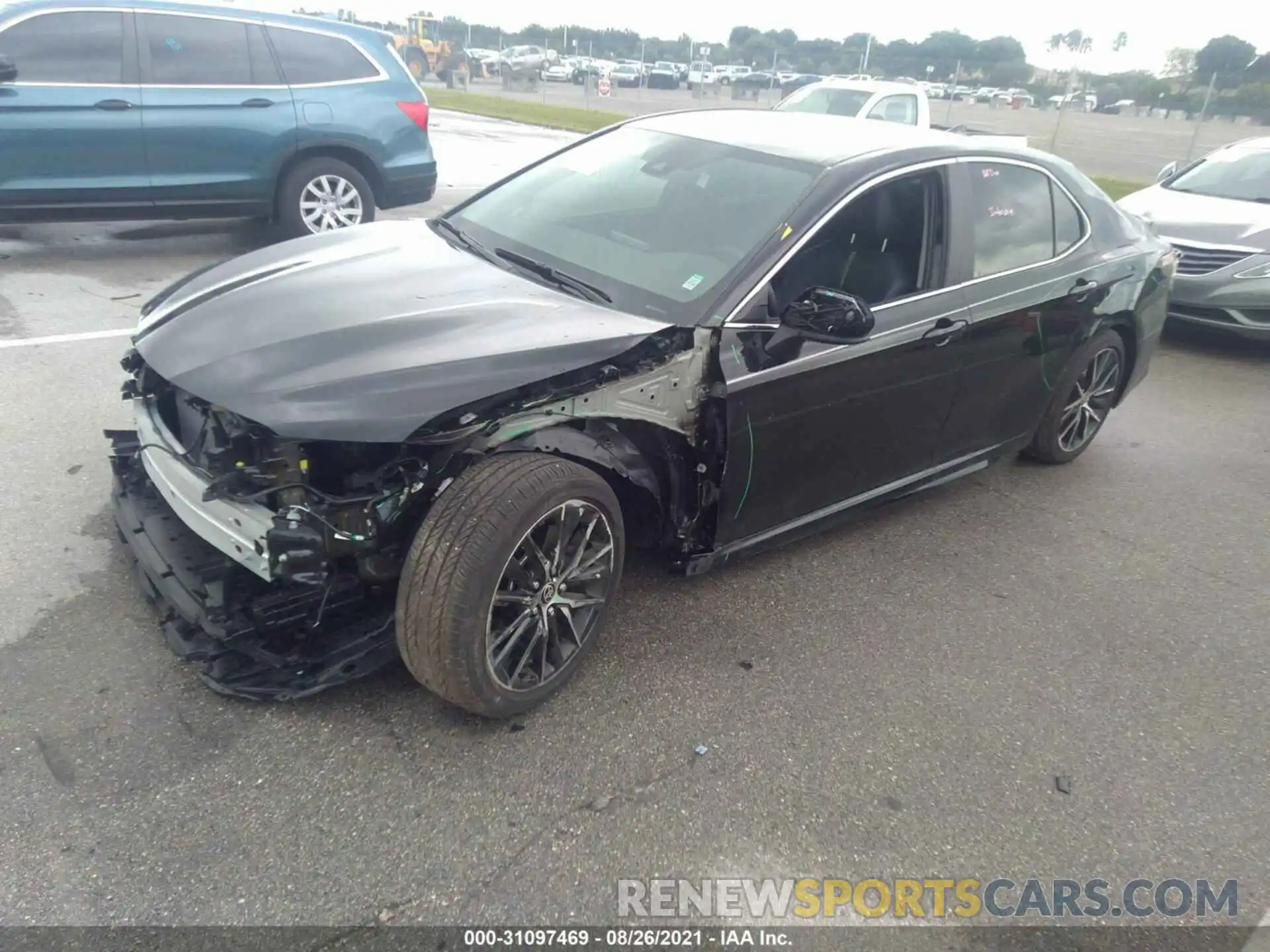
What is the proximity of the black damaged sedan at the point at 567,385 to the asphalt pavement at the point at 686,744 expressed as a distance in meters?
0.22

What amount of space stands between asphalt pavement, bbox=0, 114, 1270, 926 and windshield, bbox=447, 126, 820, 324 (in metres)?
1.17

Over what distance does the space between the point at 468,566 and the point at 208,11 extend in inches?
265

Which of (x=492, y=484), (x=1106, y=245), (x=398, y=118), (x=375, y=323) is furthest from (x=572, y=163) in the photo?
(x=398, y=118)

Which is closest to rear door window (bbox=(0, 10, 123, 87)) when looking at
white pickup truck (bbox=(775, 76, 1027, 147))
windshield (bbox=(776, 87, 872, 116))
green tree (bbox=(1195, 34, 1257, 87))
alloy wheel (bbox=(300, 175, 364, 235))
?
alloy wheel (bbox=(300, 175, 364, 235))

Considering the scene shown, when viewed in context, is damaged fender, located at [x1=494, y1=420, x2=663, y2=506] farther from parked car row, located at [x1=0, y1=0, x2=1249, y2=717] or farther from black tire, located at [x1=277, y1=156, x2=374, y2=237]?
black tire, located at [x1=277, y1=156, x2=374, y2=237]

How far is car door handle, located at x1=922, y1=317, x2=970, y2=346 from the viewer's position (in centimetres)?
360

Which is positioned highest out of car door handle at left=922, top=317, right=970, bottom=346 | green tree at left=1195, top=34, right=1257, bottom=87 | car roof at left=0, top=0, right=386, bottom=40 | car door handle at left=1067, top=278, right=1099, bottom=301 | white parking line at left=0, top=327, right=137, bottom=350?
green tree at left=1195, top=34, right=1257, bottom=87

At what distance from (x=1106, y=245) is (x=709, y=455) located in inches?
106

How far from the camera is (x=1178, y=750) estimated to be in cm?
297

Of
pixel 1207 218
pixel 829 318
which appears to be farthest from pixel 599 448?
pixel 1207 218

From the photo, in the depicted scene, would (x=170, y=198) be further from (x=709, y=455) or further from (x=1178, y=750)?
(x=1178, y=750)

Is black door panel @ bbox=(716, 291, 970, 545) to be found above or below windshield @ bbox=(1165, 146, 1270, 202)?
below

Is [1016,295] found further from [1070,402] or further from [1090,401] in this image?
[1090,401]

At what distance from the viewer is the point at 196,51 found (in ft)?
23.4
